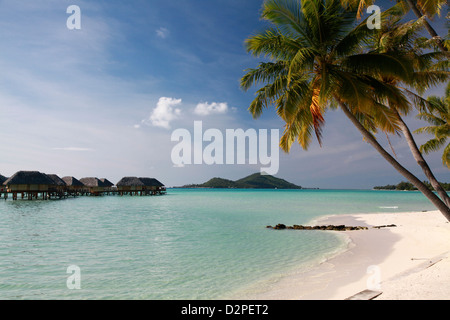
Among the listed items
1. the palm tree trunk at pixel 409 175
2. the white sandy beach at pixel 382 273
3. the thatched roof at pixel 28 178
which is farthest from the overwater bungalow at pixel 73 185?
the palm tree trunk at pixel 409 175

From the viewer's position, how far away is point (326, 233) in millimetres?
A: 13148

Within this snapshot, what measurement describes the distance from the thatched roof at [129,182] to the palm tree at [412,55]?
173 feet

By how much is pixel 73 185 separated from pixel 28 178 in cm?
1275

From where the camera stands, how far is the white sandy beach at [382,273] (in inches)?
168

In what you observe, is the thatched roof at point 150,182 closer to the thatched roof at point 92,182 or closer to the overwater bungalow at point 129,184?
the overwater bungalow at point 129,184

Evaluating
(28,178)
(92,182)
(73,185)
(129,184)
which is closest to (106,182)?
(92,182)

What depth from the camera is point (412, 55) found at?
6422mm

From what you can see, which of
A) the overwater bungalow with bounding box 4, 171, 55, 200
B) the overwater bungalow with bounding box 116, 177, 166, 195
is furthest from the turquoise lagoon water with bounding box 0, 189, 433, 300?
the overwater bungalow with bounding box 116, 177, 166, 195

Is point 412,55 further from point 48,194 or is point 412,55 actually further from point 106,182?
point 106,182

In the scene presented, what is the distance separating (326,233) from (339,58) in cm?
911

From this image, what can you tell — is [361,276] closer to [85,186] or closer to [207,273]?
[207,273]

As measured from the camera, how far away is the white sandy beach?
14.0 feet

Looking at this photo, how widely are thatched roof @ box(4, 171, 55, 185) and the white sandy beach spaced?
41.5 m
